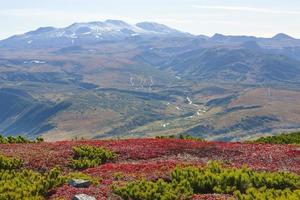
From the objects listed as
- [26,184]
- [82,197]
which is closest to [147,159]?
[26,184]

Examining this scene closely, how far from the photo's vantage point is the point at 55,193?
942 inches

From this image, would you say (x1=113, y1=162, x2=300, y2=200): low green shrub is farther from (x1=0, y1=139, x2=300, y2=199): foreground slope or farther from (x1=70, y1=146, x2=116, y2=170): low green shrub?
(x1=70, y1=146, x2=116, y2=170): low green shrub

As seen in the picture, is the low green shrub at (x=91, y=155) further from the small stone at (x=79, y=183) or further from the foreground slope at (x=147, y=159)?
the small stone at (x=79, y=183)

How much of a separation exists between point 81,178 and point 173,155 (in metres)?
12.2

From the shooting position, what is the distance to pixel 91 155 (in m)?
34.3

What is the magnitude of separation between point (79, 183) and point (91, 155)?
9.55 metres

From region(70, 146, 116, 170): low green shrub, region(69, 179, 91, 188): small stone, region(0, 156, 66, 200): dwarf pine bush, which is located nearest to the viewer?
region(0, 156, 66, 200): dwarf pine bush

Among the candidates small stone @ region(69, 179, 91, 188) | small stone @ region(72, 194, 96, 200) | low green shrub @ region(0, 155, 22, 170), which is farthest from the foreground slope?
small stone @ region(72, 194, 96, 200)

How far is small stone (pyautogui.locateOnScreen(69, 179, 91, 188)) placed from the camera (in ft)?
81.3

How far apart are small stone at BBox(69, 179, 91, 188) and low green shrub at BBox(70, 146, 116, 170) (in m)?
6.73

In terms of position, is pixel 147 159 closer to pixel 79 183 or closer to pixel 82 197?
pixel 79 183

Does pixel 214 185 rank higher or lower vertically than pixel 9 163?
higher

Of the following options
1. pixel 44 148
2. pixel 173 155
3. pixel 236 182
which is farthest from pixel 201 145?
pixel 236 182

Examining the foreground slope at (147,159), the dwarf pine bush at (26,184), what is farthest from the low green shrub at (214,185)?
the dwarf pine bush at (26,184)
